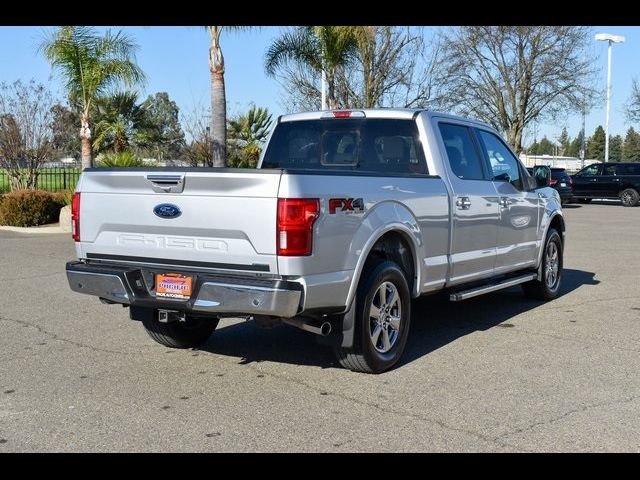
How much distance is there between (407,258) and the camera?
20.6 ft

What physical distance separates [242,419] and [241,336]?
94.9 inches

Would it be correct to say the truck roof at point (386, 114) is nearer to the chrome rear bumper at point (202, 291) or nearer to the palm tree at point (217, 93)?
the chrome rear bumper at point (202, 291)

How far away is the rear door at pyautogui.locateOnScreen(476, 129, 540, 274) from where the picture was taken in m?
7.76

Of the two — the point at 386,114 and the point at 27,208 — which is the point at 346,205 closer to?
the point at 386,114

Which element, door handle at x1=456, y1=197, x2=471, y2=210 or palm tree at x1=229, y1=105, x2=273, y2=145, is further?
palm tree at x1=229, y1=105, x2=273, y2=145

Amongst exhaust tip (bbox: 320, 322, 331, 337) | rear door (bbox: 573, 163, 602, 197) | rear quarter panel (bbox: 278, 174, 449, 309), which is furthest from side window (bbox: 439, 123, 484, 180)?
rear door (bbox: 573, 163, 602, 197)

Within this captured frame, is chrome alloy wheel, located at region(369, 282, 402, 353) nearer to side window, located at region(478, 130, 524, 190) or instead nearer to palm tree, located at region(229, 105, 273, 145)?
side window, located at region(478, 130, 524, 190)

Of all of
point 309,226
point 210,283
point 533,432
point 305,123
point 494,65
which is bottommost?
point 533,432

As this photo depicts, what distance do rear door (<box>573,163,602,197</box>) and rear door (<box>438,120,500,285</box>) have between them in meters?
24.9

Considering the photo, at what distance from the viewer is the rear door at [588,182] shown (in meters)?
30.7

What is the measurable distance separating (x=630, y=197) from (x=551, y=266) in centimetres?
2276
